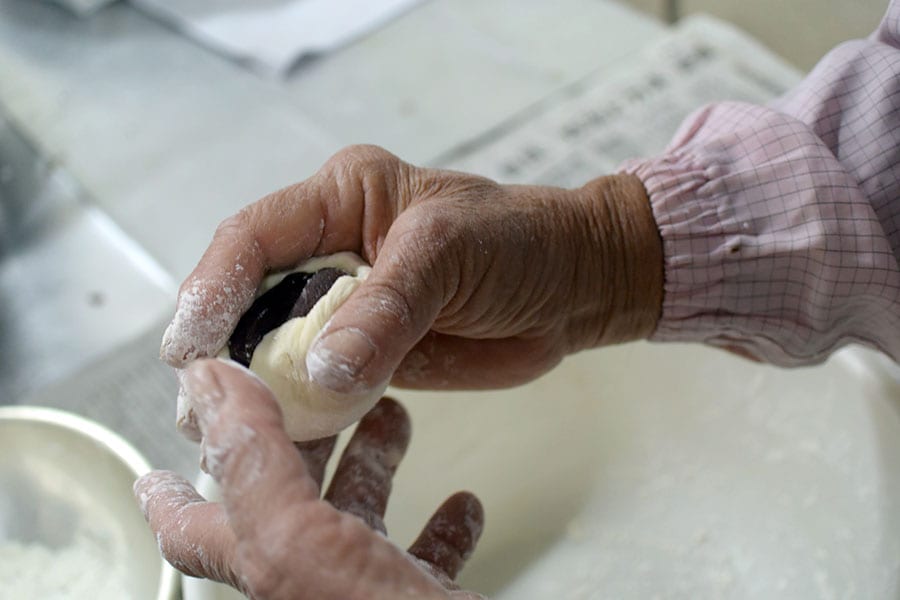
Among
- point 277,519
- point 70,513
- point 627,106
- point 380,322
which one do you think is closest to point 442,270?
point 380,322

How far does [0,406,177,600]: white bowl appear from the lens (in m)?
0.55

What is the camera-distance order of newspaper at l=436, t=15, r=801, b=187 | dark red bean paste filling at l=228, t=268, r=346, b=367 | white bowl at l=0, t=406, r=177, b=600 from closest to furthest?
dark red bean paste filling at l=228, t=268, r=346, b=367
white bowl at l=0, t=406, r=177, b=600
newspaper at l=436, t=15, r=801, b=187

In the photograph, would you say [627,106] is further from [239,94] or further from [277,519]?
[277,519]

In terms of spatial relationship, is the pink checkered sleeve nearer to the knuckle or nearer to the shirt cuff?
the shirt cuff

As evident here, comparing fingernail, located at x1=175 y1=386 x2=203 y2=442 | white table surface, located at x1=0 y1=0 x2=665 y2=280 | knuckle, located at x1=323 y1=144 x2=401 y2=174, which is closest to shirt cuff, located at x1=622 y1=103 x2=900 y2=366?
knuckle, located at x1=323 y1=144 x2=401 y2=174

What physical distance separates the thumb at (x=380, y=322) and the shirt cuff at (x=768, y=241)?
186 millimetres

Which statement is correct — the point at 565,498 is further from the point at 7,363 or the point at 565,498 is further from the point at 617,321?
the point at 7,363

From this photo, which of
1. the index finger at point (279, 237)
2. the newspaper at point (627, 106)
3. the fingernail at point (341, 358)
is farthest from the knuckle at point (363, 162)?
the newspaper at point (627, 106)

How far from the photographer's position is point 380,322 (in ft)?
1.28

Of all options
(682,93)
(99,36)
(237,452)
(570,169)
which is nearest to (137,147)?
(99,36)

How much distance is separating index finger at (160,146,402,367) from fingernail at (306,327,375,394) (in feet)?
0.22

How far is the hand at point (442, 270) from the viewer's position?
0.41 m

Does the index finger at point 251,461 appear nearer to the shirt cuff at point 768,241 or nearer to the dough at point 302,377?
the dough at point 302,377

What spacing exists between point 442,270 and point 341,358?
0.08 m
